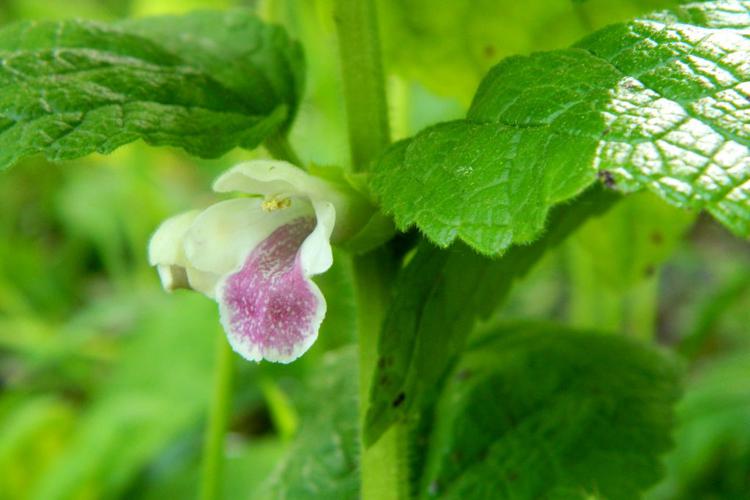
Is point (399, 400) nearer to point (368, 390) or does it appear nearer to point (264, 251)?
point (368, 390)

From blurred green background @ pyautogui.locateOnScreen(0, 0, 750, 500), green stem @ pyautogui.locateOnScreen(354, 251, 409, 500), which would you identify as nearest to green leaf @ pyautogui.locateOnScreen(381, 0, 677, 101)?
blurred green background @ pyautogui.locateOnScreen(0, 0, 750, 500)

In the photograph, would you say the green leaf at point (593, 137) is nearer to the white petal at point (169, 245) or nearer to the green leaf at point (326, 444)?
the white petal at point (169, 245)

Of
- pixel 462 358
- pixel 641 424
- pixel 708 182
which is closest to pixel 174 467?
pixel 462 358

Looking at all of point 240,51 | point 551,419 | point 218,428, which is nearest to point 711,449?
point 551,419

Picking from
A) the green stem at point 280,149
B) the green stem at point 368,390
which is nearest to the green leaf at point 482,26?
the green stem at point 280,149

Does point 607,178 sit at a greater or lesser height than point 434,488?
greater

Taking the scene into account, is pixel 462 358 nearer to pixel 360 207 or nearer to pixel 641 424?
pixel 641 424

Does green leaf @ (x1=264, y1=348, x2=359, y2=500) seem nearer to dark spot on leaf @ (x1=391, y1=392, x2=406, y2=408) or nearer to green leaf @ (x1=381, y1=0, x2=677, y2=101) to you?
dark spot on leaf @ (x1=391, y1=392, x2=406, y2=408)
